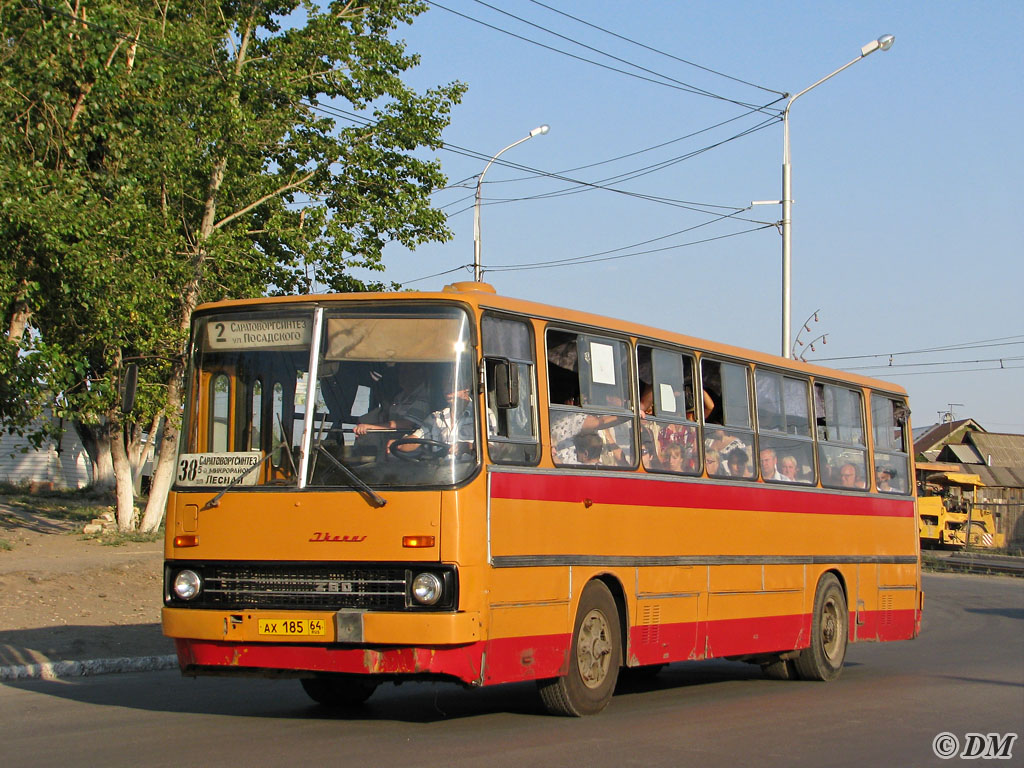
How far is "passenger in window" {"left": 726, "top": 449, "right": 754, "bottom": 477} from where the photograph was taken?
11711 millimetres

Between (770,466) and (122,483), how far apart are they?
1988 cm

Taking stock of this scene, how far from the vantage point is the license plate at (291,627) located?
8211 mm

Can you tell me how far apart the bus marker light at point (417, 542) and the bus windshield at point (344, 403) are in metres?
0.36

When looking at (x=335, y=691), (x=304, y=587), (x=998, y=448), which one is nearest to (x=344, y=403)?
(x=304, y=587)

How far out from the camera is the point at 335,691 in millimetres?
10172

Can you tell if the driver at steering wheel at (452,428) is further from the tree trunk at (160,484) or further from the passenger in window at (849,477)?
the tree trunk at (160,484)

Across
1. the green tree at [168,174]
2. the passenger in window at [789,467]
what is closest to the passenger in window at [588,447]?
the passenger in window at [789,467]

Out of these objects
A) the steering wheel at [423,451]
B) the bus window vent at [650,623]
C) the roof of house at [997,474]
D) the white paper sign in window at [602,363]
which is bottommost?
the bus window vent at [650,623]

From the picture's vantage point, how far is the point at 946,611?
23688mm

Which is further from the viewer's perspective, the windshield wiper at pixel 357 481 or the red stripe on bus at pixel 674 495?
the red stripe on bus at pixel 674 495

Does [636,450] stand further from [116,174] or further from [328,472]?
[116,174]

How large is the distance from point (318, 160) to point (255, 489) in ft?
68.0

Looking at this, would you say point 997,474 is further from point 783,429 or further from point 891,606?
point 783,429

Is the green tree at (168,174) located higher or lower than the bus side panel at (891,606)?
higher
